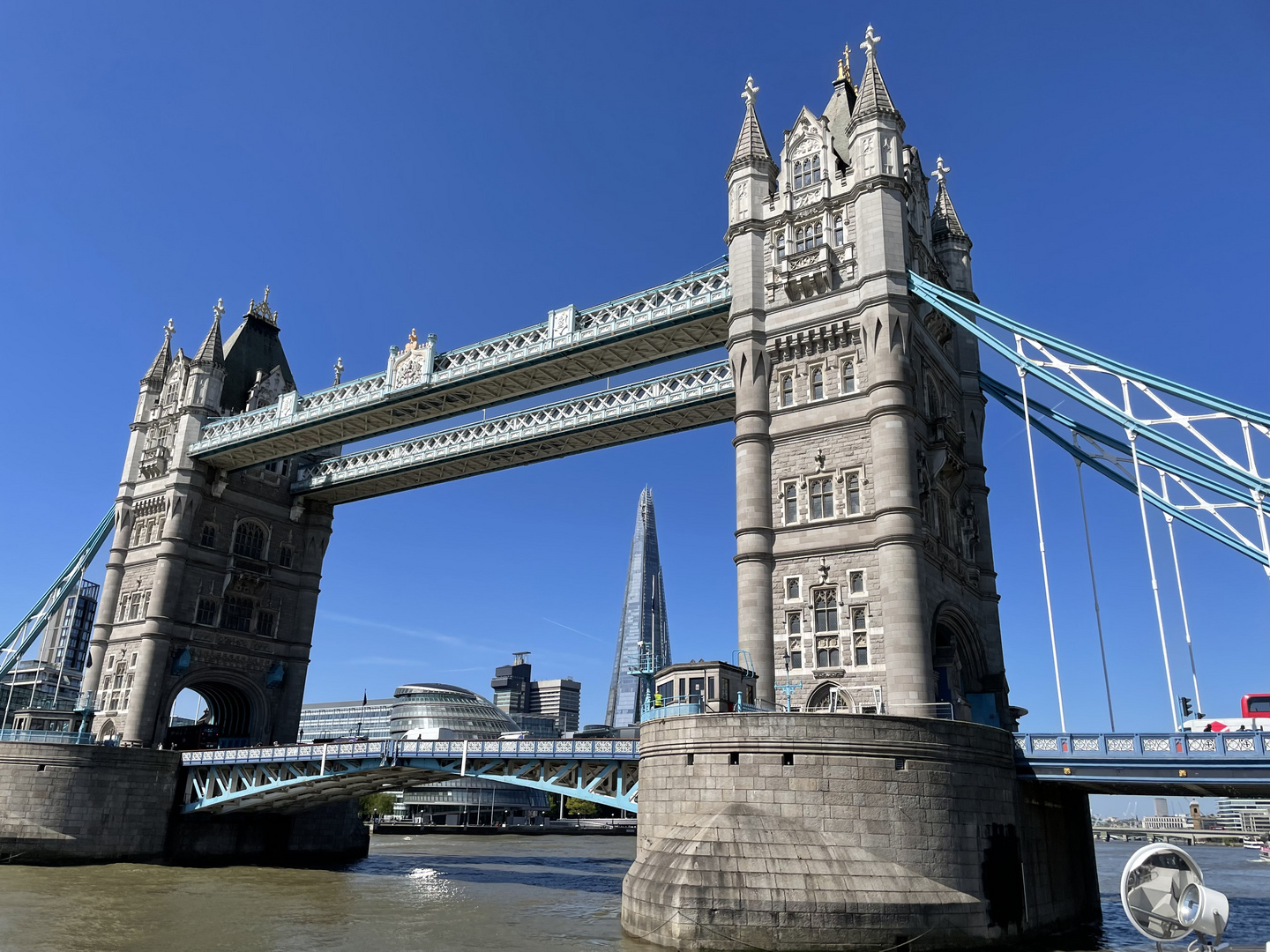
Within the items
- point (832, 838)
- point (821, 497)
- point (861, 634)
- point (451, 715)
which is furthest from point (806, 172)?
point (451, 715)

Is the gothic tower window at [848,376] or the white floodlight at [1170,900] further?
the gothic tower window at [848,376]

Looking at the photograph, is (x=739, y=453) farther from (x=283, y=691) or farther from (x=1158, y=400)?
(x=283, y=691)

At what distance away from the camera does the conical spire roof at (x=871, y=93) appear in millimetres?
38375

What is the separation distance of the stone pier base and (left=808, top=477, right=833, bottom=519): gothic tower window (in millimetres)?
9628

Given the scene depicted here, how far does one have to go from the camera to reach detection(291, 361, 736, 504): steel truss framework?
155 feet

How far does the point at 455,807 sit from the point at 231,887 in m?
83.5

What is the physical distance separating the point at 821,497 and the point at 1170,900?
23.5m

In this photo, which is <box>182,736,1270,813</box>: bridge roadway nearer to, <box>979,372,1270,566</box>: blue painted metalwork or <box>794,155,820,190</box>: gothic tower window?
<box>979,372,1270,566</box>: blue painted metalwork

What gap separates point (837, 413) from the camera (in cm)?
3597

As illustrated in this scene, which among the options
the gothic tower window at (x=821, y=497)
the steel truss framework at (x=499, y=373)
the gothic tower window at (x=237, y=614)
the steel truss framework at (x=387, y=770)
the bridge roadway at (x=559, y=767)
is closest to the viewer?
the bridge roadway at (x=559, y=767)

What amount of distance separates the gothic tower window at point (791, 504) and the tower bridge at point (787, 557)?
0.25 meters

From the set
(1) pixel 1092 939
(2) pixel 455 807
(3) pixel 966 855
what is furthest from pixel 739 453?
(2) pixel 455 807

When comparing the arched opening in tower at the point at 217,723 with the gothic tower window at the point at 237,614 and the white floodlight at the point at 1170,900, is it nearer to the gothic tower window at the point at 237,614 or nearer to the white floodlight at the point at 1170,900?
the gothic tower window at the point at 237,614

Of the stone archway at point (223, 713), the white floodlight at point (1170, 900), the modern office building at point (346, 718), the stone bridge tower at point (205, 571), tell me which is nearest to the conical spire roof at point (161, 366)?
the stone bridge tower at point (205, 571)
